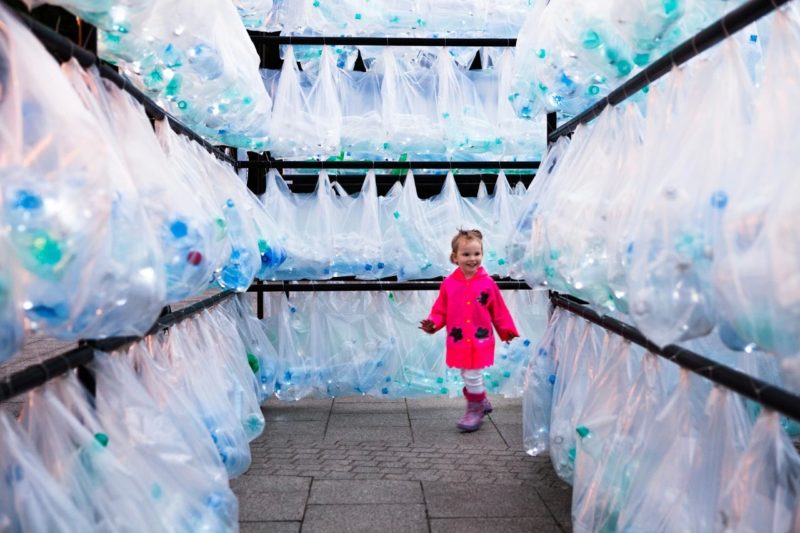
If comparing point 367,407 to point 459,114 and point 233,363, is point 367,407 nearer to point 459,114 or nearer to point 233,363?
point 233,363

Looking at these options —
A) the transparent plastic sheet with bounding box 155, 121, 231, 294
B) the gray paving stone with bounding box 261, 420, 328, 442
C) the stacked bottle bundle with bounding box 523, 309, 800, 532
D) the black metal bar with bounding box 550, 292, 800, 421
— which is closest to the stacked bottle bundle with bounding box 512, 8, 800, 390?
the black metal bar with bounding box 550, 292, 800, 421

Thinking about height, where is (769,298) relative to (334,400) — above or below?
above

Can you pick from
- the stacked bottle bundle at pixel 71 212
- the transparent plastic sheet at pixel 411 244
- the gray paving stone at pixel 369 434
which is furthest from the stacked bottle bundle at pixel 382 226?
the stacked bottle bundle at pixel 71 212

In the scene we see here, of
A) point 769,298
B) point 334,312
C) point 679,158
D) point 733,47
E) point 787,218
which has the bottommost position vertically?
point 334,312

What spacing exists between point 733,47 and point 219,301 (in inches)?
102

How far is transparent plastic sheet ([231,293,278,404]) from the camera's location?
159 inches

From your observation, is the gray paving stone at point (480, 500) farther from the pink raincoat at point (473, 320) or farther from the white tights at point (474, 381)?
the pink raincoat at point (473, 320)

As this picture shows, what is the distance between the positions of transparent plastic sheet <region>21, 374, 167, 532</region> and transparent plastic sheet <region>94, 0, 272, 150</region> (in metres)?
0.87

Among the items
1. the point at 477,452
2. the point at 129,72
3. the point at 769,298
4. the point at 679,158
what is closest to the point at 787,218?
the point at 769,298

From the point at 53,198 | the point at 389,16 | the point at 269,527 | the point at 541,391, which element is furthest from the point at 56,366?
the point at 389,16

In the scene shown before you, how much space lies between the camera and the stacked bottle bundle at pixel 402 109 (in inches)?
168

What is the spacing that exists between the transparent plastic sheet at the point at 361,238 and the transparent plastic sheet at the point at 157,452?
235 centimetres

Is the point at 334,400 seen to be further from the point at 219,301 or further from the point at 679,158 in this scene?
the point at 679,158

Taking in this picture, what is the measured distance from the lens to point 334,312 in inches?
178
